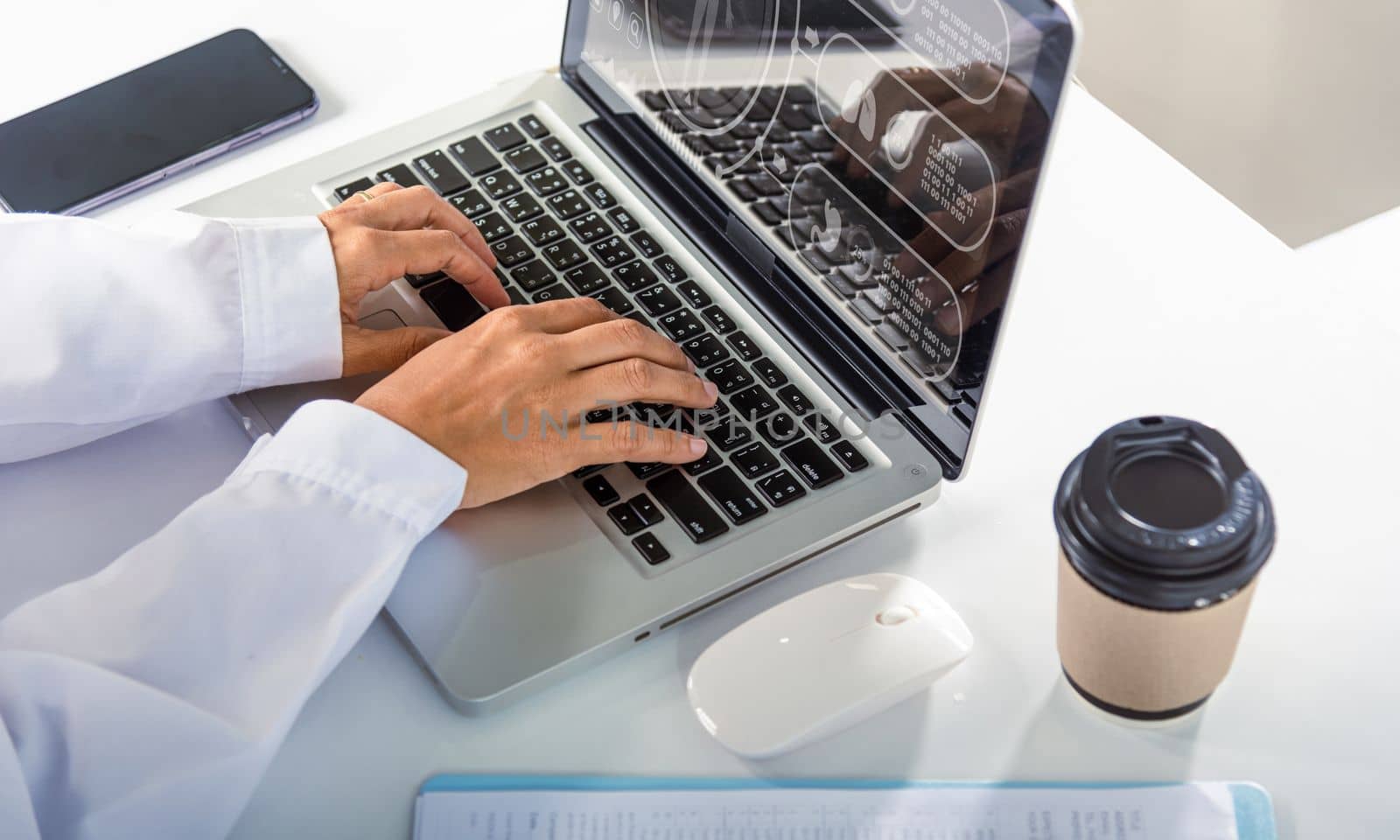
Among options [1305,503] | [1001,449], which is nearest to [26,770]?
[1001,449]

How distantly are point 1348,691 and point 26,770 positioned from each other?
0.66 meters

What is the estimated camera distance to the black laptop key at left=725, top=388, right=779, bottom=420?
771 mm

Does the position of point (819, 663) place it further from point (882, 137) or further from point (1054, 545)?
point (882, 137)

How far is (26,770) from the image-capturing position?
59cm

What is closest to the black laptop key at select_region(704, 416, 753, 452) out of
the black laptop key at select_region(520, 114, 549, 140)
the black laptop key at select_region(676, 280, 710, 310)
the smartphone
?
the black laptop key at select_region(676, 280, 710, 310)

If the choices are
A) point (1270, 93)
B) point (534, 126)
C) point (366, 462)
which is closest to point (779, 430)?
point (366, 462)

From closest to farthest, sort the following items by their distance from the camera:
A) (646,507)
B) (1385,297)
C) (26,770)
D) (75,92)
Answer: (26,770) → (646,507) → (1385,297) → (75,92)

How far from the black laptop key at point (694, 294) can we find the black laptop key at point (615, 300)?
35 mm

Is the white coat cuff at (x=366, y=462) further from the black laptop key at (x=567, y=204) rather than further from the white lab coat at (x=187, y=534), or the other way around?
the black laptop key at (x=567, y=204)

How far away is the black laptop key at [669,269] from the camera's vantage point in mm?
854

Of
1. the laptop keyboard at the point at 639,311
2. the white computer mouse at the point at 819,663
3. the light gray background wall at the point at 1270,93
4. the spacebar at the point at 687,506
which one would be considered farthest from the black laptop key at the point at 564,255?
the light gray background wall at the point at 1270,93

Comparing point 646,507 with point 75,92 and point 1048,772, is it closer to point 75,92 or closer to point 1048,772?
point 1048,772

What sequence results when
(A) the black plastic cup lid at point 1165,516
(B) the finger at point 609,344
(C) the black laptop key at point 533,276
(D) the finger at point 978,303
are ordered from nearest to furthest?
1. (A) the black plastic cup lid at point 1165,516
2. (D) the finger at point 978,303
3. (B) the finger at point 609,344
4. (C) the black laptop key at point 533,276

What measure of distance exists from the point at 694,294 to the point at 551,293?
96mm
